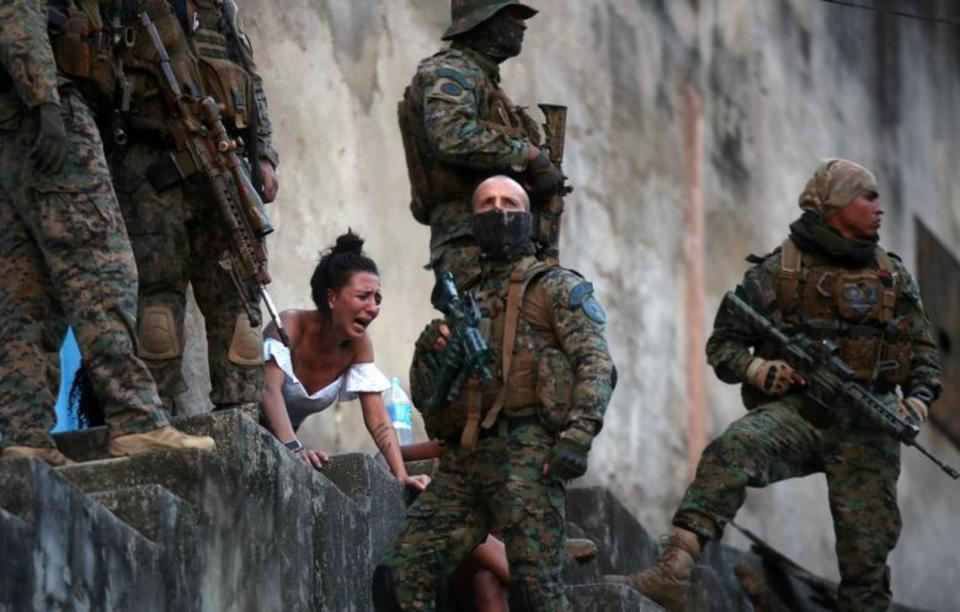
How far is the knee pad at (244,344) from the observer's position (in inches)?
343

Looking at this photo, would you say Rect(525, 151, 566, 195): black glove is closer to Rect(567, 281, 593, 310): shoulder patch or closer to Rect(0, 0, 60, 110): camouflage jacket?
Rect(567, 281, 593, 310): shoulder patch

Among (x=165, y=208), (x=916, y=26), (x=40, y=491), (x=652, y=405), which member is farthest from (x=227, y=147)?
(x=916, y=26)

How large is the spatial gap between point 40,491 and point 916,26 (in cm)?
1189

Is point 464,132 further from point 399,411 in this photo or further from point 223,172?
point 399,411

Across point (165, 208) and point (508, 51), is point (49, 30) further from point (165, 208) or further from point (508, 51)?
point (508, 51)

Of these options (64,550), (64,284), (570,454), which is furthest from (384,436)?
(64,550)

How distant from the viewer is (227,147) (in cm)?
858

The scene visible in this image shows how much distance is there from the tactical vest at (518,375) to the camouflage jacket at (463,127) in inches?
32.9

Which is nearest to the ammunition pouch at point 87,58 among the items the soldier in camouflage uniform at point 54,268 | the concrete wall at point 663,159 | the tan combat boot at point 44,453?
the soldier in camouflage uniform at point 54,268

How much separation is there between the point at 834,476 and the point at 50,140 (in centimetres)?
375

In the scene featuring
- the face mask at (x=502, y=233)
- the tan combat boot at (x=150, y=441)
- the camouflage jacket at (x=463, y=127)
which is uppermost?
the camouflage jacket at (x=463, y=127)

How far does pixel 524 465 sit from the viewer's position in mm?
8156

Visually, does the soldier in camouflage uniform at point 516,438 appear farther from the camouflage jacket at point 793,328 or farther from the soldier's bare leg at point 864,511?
the soldier's bare leg at point 864,511

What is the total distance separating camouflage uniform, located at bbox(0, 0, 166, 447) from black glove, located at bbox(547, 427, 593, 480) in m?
1.17
